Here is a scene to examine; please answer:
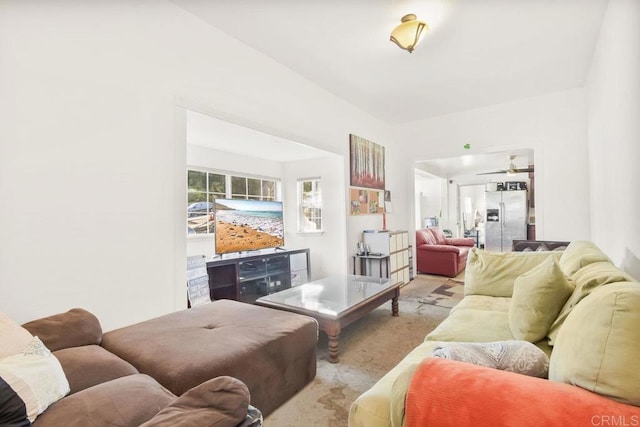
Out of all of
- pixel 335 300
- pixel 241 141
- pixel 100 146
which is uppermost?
pixel 241 141

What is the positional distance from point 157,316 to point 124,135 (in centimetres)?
133

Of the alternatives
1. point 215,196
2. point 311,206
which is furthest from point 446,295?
point 215,196

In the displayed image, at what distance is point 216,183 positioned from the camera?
4695mm

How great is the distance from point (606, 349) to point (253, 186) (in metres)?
4.97

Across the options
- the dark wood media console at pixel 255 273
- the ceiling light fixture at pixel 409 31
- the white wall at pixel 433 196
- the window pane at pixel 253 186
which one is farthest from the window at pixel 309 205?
the white wall at pixel 433 196

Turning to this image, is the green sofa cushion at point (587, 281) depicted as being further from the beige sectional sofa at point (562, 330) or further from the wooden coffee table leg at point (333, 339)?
the wooden coffee table leg at point (333, 339)

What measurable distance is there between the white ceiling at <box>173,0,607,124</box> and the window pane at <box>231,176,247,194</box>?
2.17 metres

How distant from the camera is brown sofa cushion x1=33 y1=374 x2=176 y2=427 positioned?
0.94 m

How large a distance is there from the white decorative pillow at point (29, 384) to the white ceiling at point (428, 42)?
8.11 ft

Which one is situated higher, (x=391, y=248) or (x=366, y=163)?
(x=366, y=163)

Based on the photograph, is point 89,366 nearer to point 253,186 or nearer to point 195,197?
point 195,197

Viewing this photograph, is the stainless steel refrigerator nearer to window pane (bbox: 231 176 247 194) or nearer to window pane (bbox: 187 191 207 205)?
window pane (bbox: 231 176 247 194)

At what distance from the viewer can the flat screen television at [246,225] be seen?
13.0 ft

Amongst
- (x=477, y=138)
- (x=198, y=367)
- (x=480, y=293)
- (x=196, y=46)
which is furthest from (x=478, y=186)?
(x=198, y=367)
